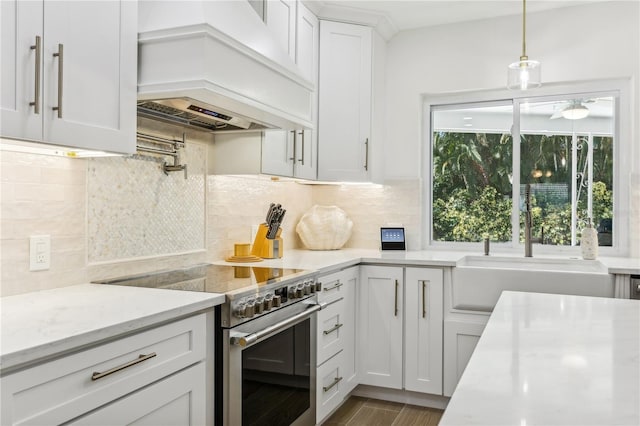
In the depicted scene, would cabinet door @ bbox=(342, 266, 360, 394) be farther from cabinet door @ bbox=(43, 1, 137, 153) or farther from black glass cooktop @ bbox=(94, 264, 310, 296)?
cabinet door @ bbox=(43, 1, 137, 153)

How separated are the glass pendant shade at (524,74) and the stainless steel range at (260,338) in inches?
58.9

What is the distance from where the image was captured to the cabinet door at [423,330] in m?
3.09

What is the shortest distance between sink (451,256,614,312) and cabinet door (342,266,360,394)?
586 millimetres

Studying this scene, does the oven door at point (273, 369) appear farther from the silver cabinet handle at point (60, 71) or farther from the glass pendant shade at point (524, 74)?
the glass pendant shade at point (524, 74)

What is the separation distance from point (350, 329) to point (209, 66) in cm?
183

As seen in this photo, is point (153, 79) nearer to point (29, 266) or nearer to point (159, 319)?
point (29, 266)

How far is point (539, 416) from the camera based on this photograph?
771 millimetres

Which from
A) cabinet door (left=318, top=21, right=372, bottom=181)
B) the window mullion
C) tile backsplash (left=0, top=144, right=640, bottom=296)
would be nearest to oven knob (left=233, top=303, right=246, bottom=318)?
tile backsplash (left=0, top=144, right=640, bottom=296)

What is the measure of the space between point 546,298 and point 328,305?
125 centimetres

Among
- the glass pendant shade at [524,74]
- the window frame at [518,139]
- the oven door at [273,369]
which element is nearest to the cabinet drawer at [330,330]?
the oven door at [273,369]

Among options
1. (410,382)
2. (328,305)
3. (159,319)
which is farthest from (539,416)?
(410,382)

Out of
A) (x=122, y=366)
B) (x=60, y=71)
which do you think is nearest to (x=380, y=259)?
(x=122, y=366)

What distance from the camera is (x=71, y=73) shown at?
1582 millimetres

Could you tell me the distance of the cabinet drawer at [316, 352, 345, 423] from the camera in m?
2.66
